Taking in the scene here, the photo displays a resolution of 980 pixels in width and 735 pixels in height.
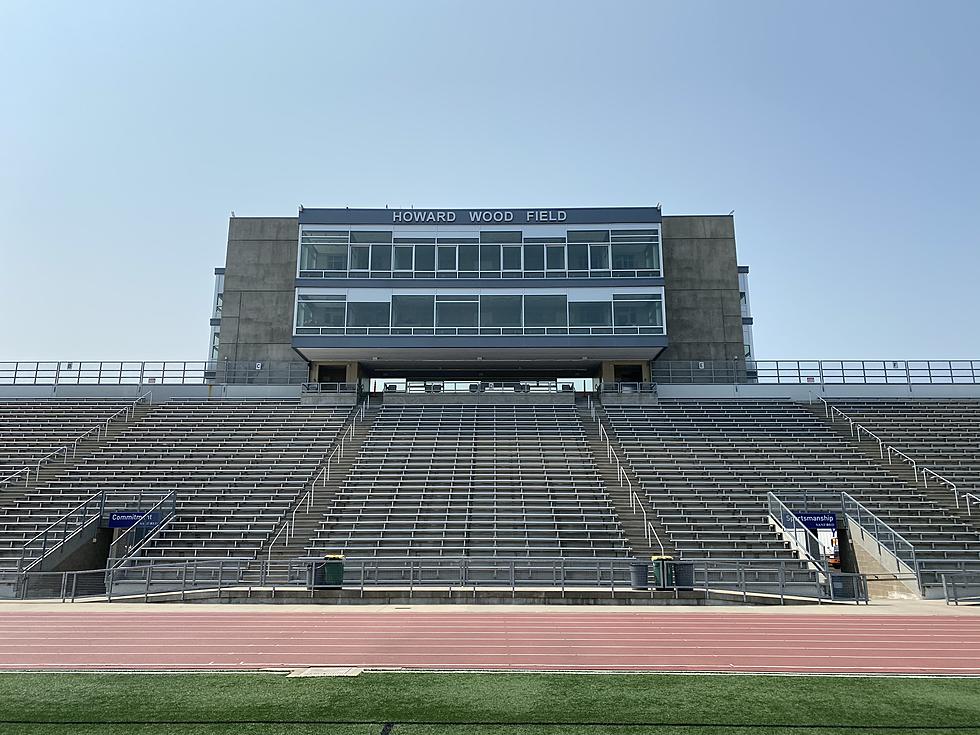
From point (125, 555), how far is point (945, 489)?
25532mm

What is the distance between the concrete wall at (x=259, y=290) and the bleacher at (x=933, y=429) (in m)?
27.5

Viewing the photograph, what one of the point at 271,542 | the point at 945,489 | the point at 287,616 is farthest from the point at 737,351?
the point at 287,616

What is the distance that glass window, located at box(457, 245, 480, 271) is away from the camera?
34406mm

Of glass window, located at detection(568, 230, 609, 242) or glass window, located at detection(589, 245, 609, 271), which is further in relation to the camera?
glass window, located at detection(568, 230, 609, 242)

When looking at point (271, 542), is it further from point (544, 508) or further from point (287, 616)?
point (544, 508)

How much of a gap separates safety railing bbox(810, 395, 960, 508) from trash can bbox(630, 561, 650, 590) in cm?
1175

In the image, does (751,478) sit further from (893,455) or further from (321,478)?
(321,478)

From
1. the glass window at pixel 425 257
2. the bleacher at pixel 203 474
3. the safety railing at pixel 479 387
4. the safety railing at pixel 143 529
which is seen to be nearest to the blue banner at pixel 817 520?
the safety railing at pixel 479 387

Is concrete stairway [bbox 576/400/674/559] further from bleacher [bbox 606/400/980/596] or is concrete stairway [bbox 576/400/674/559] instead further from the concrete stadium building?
the concrete stadium building

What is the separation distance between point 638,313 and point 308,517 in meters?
18.8

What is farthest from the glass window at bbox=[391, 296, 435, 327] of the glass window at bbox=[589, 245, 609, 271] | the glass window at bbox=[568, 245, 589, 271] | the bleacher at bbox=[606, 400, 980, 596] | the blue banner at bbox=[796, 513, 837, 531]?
the blue banner at bbox=[796, 513, 837, 531]

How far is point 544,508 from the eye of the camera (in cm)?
2195

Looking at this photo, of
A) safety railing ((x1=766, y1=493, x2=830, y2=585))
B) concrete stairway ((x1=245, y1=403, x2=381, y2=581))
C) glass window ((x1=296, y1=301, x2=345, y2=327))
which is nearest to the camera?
safety railing ((x1=766, y1=493, x2=830, y2=585))

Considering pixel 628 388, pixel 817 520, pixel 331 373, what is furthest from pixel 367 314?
pixel 817 520
